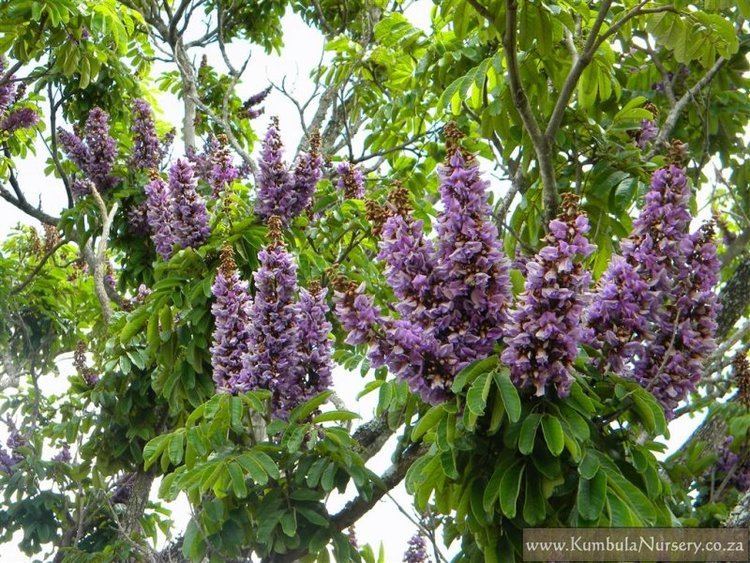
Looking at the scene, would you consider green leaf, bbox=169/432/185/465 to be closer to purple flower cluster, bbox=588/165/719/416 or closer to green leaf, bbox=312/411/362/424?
green leaf, bbox=312/411/362/424

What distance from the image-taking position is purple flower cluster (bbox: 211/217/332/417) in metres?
3.54

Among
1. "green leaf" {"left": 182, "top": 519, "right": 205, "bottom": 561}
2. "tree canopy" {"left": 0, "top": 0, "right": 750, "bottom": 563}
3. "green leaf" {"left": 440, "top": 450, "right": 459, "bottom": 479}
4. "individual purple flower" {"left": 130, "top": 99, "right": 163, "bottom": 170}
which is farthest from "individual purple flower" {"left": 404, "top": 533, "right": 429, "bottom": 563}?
"individual purple flower" {"left": 130, "top": 99, "right": 163, "bottom": 170}

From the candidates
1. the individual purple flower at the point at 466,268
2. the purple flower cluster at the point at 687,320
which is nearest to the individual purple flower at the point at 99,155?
the individual purple flower at the point at 466,268

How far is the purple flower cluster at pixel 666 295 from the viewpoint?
2.71 m

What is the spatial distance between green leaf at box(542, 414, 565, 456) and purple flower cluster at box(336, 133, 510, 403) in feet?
0.91

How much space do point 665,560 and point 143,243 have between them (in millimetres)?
4794

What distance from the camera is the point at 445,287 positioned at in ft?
8.55

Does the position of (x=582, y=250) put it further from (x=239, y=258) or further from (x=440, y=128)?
(x=440, y=128)

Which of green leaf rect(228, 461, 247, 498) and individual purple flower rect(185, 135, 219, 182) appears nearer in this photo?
green leaf rect(228, 461, 247, 498)

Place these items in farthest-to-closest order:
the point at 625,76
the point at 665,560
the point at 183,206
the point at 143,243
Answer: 1. the point at 143,243
2. the point at 625,76
3. the point at 183,206
4. the point at 665,560

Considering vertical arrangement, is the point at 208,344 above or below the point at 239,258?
below

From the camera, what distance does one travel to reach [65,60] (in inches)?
252

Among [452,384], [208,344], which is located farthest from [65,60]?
[452,384]

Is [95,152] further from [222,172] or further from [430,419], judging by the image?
[430,419]
